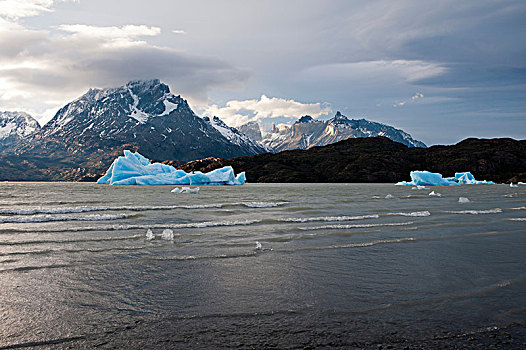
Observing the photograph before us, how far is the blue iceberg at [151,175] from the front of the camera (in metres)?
→ 82.3

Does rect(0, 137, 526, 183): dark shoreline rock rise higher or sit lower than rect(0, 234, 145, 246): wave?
higher

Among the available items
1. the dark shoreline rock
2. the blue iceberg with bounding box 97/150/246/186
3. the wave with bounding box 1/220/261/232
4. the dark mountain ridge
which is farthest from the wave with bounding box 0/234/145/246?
the dark mountain ridge

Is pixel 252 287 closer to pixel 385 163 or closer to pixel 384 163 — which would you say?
pixel 384 163

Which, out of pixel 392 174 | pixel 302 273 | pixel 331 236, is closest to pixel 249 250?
pixel 302 273

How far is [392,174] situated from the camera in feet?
472

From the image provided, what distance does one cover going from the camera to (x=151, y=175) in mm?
87312

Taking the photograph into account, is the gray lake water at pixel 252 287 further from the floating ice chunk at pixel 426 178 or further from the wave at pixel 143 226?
the floating ice chunk at pixel 426 178

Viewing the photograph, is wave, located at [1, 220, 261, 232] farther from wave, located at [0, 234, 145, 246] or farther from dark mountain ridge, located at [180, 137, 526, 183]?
dark mountain ridge, located at [180, 137, 526, 183]

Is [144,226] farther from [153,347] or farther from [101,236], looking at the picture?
[153,347]

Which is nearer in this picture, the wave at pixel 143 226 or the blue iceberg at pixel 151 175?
the wave at pixel 143 226

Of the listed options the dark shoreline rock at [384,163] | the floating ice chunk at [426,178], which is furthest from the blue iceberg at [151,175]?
the dark shoreline rock at [384,163]

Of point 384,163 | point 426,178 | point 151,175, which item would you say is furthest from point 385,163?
point 151,175

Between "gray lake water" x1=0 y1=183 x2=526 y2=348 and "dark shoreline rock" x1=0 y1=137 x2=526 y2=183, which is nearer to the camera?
"gray lake water" x1=0 y1=183 x2=526 y2=348

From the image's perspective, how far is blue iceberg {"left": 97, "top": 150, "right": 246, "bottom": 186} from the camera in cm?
8228
